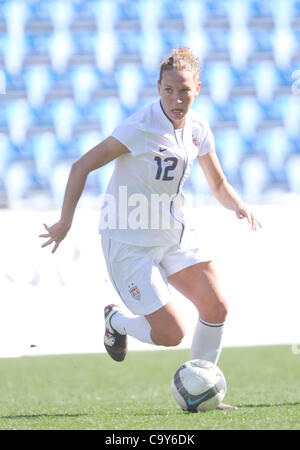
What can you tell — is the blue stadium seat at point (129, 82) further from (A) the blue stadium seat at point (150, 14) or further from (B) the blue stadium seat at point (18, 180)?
(B) the blue stadium seat at point (18, 180)

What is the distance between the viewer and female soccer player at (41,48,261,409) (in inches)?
126

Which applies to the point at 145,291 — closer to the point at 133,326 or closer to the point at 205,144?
the point at 133,326

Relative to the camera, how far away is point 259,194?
25.8ft

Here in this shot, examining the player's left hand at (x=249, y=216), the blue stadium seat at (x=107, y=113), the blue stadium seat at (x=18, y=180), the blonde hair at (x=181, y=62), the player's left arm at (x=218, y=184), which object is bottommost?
the blue stadium seat at (x=18, y=180)

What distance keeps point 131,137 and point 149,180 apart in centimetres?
22

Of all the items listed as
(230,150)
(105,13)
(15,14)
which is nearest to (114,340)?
(230,150)

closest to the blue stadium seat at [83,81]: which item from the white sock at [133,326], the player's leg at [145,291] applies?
the white sock at [133,326]

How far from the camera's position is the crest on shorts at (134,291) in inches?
131

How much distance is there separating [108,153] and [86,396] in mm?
1746

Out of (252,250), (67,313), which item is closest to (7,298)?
(67,313)

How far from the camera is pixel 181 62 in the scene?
10.5ft

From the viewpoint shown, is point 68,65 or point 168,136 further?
point 68,65
